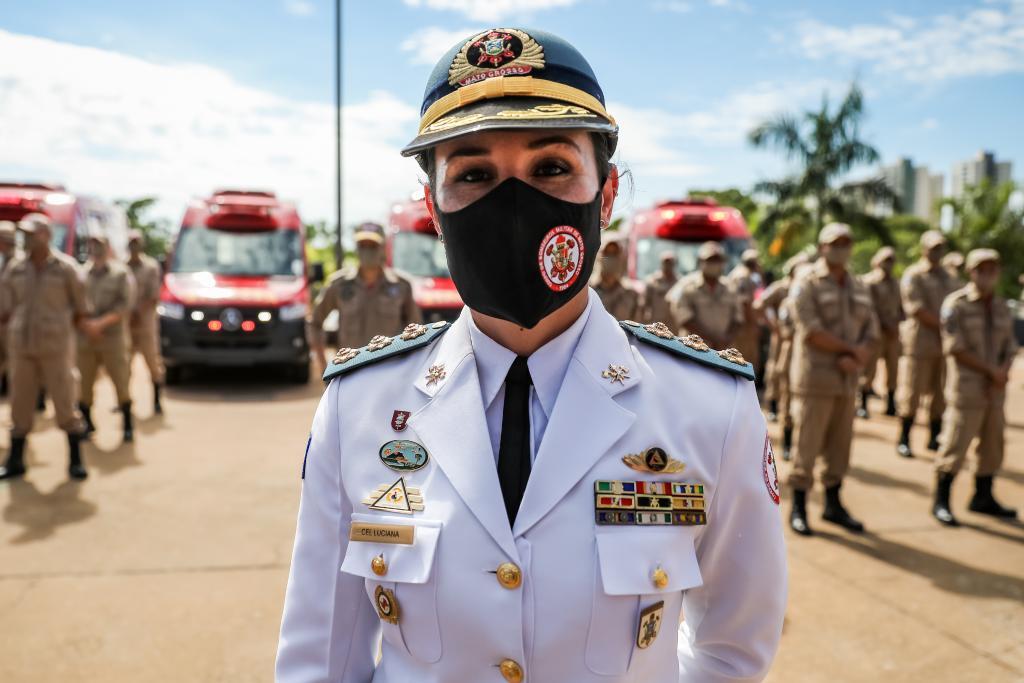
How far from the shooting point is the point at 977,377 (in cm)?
521

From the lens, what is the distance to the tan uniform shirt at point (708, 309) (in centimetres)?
696

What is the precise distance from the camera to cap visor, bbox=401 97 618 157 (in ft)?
4.02

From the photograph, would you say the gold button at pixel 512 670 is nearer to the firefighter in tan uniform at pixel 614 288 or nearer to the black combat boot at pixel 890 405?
the firefighter in tan uniform at pixel 614 288

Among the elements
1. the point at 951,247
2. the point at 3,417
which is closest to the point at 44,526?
the point at 3,417

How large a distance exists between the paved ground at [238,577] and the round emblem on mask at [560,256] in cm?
261

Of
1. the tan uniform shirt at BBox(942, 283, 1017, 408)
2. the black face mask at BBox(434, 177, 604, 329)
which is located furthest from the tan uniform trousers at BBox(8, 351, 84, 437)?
the tan uniform shirt at BBox(942, 283, 1017, 408)

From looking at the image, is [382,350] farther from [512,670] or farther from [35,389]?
[35,389]

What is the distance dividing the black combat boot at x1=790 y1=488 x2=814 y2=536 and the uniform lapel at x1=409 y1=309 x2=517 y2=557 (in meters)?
4.12

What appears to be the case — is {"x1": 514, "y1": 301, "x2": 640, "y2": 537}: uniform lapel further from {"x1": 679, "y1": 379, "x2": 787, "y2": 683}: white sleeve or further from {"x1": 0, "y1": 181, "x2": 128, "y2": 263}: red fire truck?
{"x1": 0, "y1": 181, "x2": 128, "y2": 263}: red fire truck

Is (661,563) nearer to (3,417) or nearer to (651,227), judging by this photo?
(3,417)

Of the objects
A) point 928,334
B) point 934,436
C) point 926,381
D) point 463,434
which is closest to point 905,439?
point 934,436

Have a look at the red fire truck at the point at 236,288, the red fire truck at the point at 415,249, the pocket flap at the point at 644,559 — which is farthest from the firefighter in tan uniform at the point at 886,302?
the pocket flap at the point at 644,559

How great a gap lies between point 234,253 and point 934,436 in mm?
8865

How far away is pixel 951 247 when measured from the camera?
76.5ft
